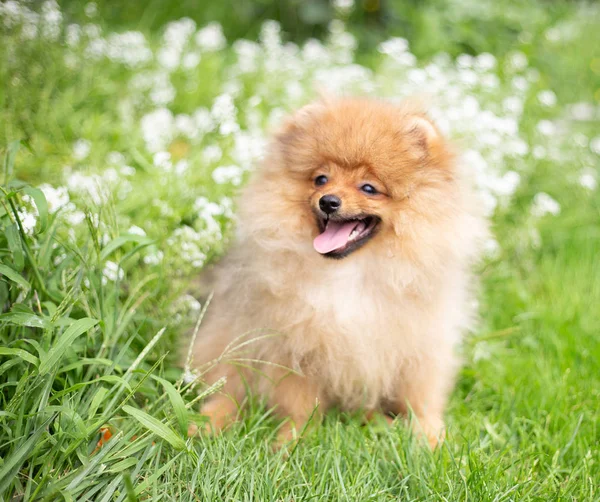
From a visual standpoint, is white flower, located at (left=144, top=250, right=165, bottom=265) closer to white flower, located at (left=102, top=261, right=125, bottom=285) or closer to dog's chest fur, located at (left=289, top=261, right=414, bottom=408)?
white flower, located at (left=102, top=261, right=125, bottom=285)

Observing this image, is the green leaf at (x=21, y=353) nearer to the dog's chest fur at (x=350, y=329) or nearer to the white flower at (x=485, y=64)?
the dog's chest fur at (x=350, y=329)

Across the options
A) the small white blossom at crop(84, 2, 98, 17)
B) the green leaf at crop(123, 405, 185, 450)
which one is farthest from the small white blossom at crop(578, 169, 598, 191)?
the small white blossom at crop(84, 2, 98, 17)

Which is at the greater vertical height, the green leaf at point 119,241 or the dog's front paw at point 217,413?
the green leaf at point 119,241

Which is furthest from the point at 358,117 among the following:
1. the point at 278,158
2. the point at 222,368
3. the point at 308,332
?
the point at 222,368

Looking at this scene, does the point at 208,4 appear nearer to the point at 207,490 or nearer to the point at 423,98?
the point at 423,98

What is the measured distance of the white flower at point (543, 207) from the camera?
13.4 ft

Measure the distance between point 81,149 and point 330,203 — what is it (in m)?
2.29

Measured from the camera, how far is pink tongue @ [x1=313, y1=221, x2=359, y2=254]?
7.79 ft

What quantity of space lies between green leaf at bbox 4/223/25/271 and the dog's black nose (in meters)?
1.06

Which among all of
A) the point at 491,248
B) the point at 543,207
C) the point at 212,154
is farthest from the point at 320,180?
the point at 543,207

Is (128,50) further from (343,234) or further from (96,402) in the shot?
(96,402)

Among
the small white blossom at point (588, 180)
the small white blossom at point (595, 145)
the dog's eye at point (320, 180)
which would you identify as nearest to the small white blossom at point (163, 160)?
the dog's eye at point (320, 180)

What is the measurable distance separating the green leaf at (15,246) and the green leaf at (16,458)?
598 mm

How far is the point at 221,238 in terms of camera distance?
9.99 feet
